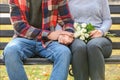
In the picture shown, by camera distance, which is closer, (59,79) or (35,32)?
(59,79)

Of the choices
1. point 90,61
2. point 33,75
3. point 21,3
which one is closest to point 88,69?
point 90,61

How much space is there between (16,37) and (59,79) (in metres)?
0.84

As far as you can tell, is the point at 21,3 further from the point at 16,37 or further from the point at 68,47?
the point at 68,47

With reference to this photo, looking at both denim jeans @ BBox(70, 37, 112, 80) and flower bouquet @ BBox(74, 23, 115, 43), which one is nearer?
denim jeans @ BBox(70, 37, 112, 80)

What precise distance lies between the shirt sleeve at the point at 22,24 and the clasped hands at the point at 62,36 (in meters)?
0.07

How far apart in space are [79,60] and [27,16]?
820 millimetres

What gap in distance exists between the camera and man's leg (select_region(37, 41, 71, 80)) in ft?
14.5

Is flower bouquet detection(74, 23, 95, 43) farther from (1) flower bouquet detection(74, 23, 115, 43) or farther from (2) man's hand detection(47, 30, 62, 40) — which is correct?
(2) man's hand detection(47, 30, 62, 40)

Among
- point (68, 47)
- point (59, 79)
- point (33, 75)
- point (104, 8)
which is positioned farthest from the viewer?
point (33, 75)

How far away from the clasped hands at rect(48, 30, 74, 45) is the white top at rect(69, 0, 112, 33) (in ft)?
1.20

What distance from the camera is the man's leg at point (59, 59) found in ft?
14.5

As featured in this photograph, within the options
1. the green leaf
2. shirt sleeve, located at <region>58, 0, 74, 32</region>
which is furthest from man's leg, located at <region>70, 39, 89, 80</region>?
shirt sleeve, located at <region>58, 0, 74, 32</region>

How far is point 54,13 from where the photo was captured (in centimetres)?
499

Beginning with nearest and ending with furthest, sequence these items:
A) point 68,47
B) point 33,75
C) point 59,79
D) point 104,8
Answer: point 59,79
point 68,47
point 104,8
point 33,75
